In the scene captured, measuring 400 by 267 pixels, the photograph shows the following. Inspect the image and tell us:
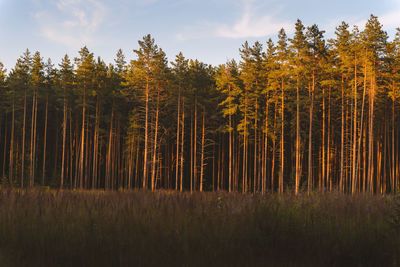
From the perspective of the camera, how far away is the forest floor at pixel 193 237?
4637 mm

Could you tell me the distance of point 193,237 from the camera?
5379mm

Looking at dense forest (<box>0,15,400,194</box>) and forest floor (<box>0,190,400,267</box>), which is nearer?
forest floor (<box>0,190,400,267</box>)

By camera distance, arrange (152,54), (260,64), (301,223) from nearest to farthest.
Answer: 1. (301,223)
2. (152,54)
3. (260,64)

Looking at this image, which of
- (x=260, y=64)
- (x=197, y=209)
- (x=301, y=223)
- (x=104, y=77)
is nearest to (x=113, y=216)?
(x=197, y=209)

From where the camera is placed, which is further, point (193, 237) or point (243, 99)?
point (243, 99)

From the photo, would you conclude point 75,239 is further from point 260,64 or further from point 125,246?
point 260,64

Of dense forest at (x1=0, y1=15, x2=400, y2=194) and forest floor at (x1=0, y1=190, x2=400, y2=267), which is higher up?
dense forest at (x1=0, y1=15, x2=400, y2=194)

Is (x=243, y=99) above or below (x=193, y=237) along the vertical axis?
above

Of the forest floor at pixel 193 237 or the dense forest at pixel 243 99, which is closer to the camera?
the forest floor at pixel 193 237

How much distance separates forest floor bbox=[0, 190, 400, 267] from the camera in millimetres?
4637

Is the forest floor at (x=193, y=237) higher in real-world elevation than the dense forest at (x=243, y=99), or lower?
lower

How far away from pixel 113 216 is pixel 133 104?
3780 cm

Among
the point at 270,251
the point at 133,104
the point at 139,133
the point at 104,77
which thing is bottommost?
the point at 270,251

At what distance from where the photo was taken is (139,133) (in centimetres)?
4103
